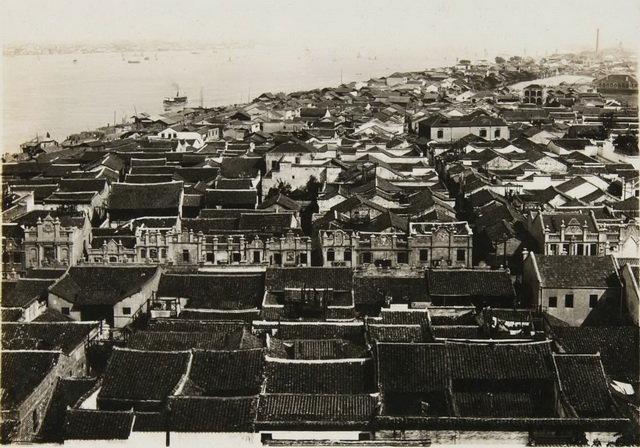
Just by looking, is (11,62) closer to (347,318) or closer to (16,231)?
(16,231)

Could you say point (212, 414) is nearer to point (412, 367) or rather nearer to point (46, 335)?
point (412, 367)

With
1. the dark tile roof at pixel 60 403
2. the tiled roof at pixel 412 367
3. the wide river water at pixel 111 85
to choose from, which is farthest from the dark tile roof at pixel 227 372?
the wide river water at pixel 111 85

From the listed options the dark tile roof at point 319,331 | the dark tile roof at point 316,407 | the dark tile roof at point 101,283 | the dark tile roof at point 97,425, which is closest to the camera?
the dark tile roof at point 97,425

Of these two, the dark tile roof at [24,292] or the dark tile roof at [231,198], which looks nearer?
the dark tile roof at [24,292]

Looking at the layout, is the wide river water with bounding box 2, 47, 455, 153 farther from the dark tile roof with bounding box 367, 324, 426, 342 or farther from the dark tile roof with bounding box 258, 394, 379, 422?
the dark tile roof with bounding box 258, 394, 379, 422

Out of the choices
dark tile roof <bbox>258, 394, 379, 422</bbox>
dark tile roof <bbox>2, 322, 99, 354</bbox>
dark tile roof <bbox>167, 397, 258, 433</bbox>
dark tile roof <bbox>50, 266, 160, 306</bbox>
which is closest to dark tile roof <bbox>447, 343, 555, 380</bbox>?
dark tile roof <bbox>258, 394, 379, 422</bbox>

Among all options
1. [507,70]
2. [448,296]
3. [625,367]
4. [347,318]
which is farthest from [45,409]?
[507,70]

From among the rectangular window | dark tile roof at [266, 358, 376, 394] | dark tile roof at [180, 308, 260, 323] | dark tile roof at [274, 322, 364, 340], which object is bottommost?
the rectangular window

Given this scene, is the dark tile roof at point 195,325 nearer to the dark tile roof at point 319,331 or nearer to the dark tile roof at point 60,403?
the dark tile roof at point 319,331
